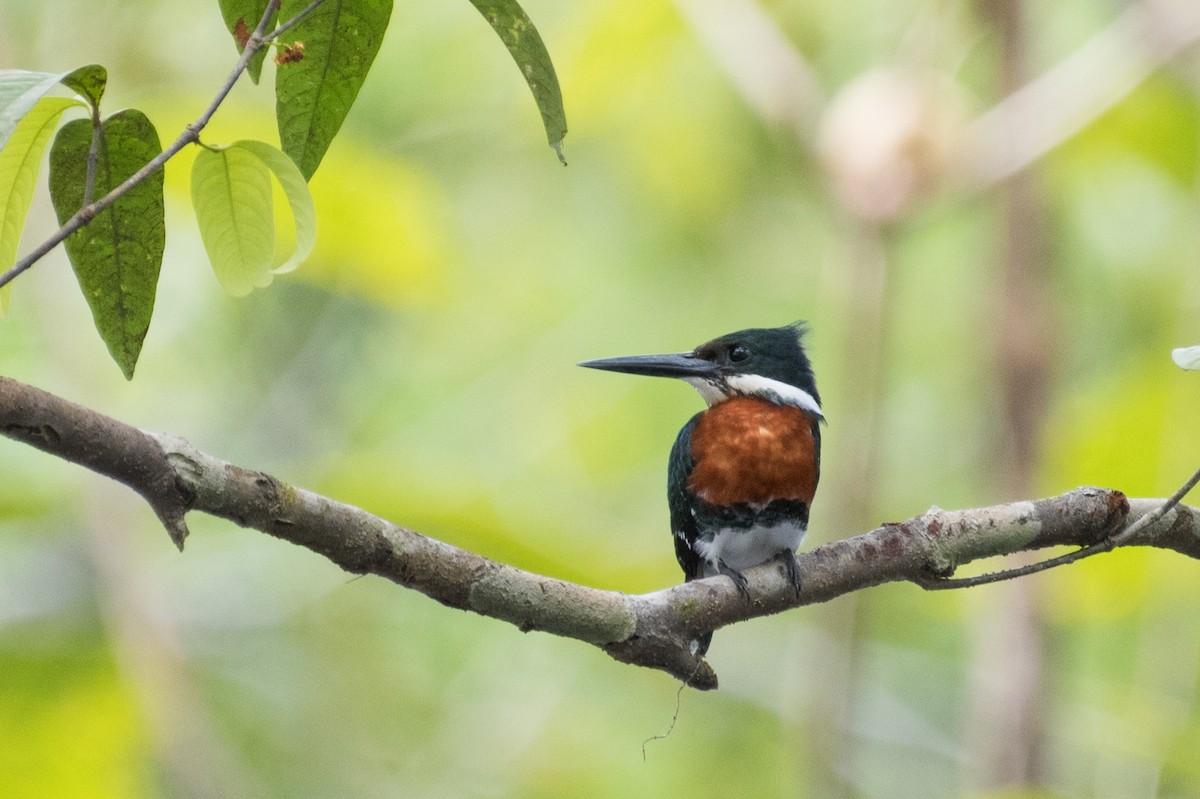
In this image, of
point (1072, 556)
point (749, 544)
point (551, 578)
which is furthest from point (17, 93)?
point (749, 544)

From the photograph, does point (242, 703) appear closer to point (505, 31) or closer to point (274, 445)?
point (274, 445)

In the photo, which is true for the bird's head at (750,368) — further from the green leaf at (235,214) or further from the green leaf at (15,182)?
the green leaf at (15,182)

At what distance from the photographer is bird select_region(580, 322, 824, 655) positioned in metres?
2.75

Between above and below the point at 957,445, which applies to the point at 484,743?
below

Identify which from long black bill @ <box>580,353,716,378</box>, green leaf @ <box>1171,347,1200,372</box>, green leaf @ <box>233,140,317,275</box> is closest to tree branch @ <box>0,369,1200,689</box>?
green leaf @ <box>233,140,317,275</box>

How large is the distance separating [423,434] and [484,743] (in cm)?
200

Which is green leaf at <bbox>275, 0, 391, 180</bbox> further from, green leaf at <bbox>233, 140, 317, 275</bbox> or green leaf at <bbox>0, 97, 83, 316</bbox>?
green leaf at <bbox>0, 97, 83, 316</bbox>

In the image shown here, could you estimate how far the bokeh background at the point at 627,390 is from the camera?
374 centimetres

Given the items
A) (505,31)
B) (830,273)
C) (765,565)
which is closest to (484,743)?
(830,273)

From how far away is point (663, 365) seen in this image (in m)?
3.01

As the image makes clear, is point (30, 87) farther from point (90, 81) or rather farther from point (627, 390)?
point (627, 390)

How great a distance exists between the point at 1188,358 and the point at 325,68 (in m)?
1.05

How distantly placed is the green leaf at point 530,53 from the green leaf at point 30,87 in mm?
412

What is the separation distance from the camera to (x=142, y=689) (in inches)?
142
